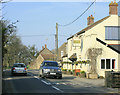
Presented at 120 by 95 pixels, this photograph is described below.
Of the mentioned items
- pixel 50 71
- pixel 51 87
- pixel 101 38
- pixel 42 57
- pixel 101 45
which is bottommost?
pixel 51 87

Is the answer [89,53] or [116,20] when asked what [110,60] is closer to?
[89,53]

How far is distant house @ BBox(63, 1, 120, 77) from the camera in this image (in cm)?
2852

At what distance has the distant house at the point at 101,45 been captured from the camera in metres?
28.5

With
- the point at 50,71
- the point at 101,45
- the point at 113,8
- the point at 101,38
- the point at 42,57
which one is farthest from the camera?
the point at 42,57

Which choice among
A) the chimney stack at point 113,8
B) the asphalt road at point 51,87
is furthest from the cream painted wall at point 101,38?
the asphalt road at point 51,87

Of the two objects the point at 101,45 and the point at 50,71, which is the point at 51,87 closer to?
the point at 50,71

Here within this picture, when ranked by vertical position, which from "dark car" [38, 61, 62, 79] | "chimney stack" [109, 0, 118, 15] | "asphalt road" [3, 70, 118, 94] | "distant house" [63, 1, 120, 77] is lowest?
"asphalt road" [3, 70, 118, 94]

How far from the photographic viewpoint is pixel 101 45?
2911 centimetres

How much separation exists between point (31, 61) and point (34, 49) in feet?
17.9

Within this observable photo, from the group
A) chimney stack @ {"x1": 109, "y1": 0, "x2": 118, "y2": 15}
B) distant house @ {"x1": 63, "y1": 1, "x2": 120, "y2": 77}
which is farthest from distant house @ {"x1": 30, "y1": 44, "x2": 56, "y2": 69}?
chimney stack @ {"x1": 109, "y1": 0, "x2": 118, "y2": 15}

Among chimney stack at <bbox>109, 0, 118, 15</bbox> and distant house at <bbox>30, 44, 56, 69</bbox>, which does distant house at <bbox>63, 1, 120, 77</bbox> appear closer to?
chimney stack at <bbox>109, 0, 118, 15</bbox>

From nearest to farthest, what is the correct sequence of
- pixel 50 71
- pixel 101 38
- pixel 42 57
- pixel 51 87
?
pixel 51 87 < pixel 50 71 < pixel 101 38 < pixel 42 57

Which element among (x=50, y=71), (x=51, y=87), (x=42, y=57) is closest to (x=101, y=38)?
(x=50, y=71)

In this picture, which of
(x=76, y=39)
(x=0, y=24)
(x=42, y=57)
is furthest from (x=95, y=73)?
(x=42, y=57)
